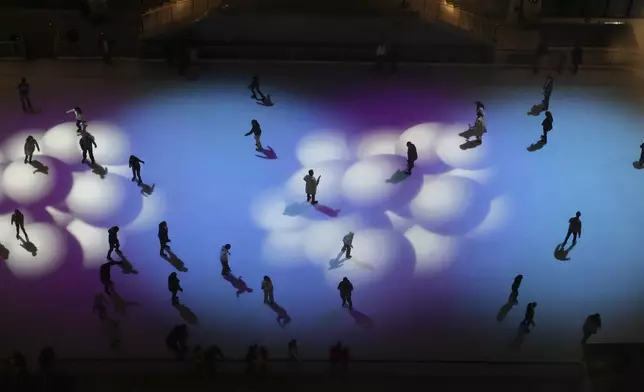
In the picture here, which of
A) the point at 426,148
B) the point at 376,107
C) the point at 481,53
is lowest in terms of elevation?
the point at 426,148

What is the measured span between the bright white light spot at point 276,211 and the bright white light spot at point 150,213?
92.8 inches

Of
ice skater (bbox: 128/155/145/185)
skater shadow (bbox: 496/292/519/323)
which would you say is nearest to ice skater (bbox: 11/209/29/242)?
ice skater (bbox: 128/155/145/185)

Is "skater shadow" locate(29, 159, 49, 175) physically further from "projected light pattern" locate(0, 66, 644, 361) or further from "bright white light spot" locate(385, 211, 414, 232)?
"bright white light spot" locate(385, 211, 414, 232)

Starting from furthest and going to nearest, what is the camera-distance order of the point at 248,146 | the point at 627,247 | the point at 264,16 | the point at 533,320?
the point at 264,16 → the point at 248,146 → the point at 627,247 → the point at 533,320

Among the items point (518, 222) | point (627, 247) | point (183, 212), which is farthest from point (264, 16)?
point (627, 247)

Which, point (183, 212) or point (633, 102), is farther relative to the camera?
point (633, 102)

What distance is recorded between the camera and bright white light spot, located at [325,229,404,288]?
16938mm

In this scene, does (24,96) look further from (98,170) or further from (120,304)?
(120,304)

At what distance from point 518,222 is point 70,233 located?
437 inches

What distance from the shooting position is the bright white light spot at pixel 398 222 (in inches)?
730

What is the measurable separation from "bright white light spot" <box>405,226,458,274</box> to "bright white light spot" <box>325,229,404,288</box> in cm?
43

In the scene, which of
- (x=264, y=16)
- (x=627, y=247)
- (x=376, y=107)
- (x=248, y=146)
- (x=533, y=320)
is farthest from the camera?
(x=264, y=16)

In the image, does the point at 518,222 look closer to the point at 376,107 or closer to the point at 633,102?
the point at 376,107

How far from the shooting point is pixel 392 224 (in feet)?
61.3
